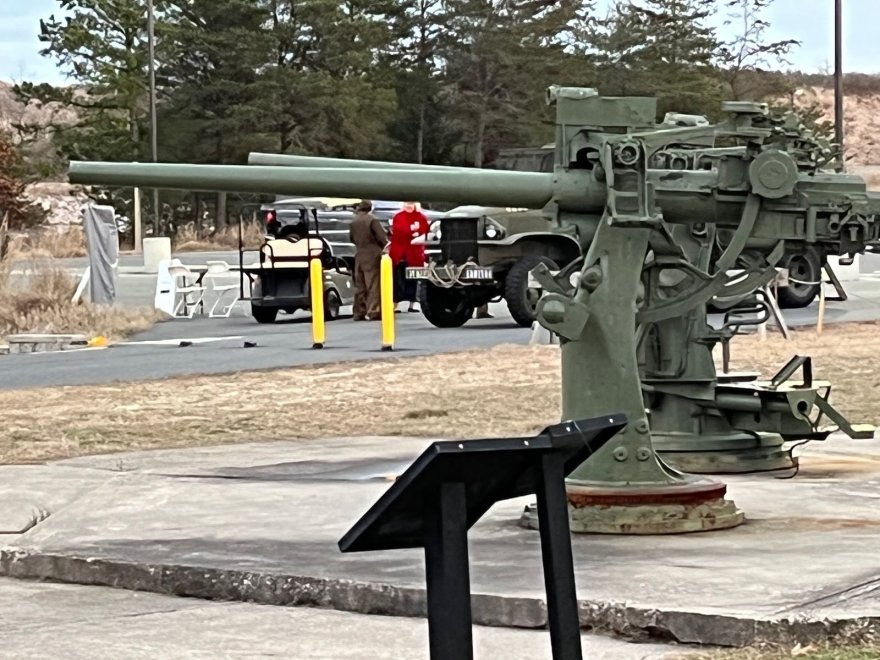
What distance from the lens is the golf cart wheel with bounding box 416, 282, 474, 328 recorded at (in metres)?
22.7

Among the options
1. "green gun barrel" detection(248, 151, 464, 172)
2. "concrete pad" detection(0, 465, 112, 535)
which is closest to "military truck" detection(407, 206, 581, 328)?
"concrete pad" detection(0, 465, 112, 535)

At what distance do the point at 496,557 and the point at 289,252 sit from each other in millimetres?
18205

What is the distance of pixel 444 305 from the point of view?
22875 mm


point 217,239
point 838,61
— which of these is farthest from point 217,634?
point 217,239

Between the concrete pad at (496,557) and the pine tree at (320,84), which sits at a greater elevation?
the pine tree at (320,84)

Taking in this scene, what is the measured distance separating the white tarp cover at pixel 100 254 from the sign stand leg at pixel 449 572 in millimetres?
22342

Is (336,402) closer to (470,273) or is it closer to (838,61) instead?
(470,273)

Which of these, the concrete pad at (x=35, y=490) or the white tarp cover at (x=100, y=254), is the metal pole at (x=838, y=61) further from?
the concrete pad at (x=35, y=490)

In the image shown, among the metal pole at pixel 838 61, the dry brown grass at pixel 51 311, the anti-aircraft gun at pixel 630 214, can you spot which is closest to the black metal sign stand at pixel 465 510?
the anti-aircraft gun at pixel 630 214

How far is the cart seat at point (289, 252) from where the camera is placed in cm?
2475

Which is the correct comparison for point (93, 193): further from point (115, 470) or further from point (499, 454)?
point (499, 454)

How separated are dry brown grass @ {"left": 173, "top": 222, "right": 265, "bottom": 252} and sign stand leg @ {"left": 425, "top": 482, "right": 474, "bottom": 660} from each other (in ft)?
156

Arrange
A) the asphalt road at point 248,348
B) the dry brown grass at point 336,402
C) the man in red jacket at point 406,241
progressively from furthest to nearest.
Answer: the man in red jacket at point 406,241 < the asphalt road at point 248,348 < the dry brown grass at point 336,402

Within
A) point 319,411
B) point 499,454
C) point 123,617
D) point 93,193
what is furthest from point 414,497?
point 93,193
